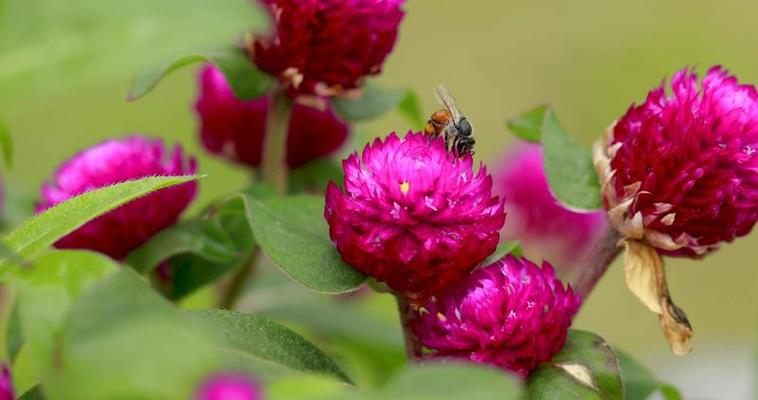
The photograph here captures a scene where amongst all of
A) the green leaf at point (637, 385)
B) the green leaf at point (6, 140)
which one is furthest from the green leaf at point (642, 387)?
the green leaf at point (6, 140)

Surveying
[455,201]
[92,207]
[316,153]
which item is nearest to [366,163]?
[455,201]

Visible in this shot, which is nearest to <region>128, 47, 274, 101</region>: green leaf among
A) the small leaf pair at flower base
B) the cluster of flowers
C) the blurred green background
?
the cluster of flowers

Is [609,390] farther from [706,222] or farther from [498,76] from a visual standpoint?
[498,76]

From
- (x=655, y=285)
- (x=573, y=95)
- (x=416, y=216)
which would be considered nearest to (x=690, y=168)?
(x=655, y=285)

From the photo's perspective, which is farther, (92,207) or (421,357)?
(421,357)

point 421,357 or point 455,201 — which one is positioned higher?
point 455,201

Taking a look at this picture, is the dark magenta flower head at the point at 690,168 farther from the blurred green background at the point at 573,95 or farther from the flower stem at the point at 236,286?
the blurred green background at the point at 573,95

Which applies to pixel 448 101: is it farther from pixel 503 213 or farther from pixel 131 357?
pixel 131 357
